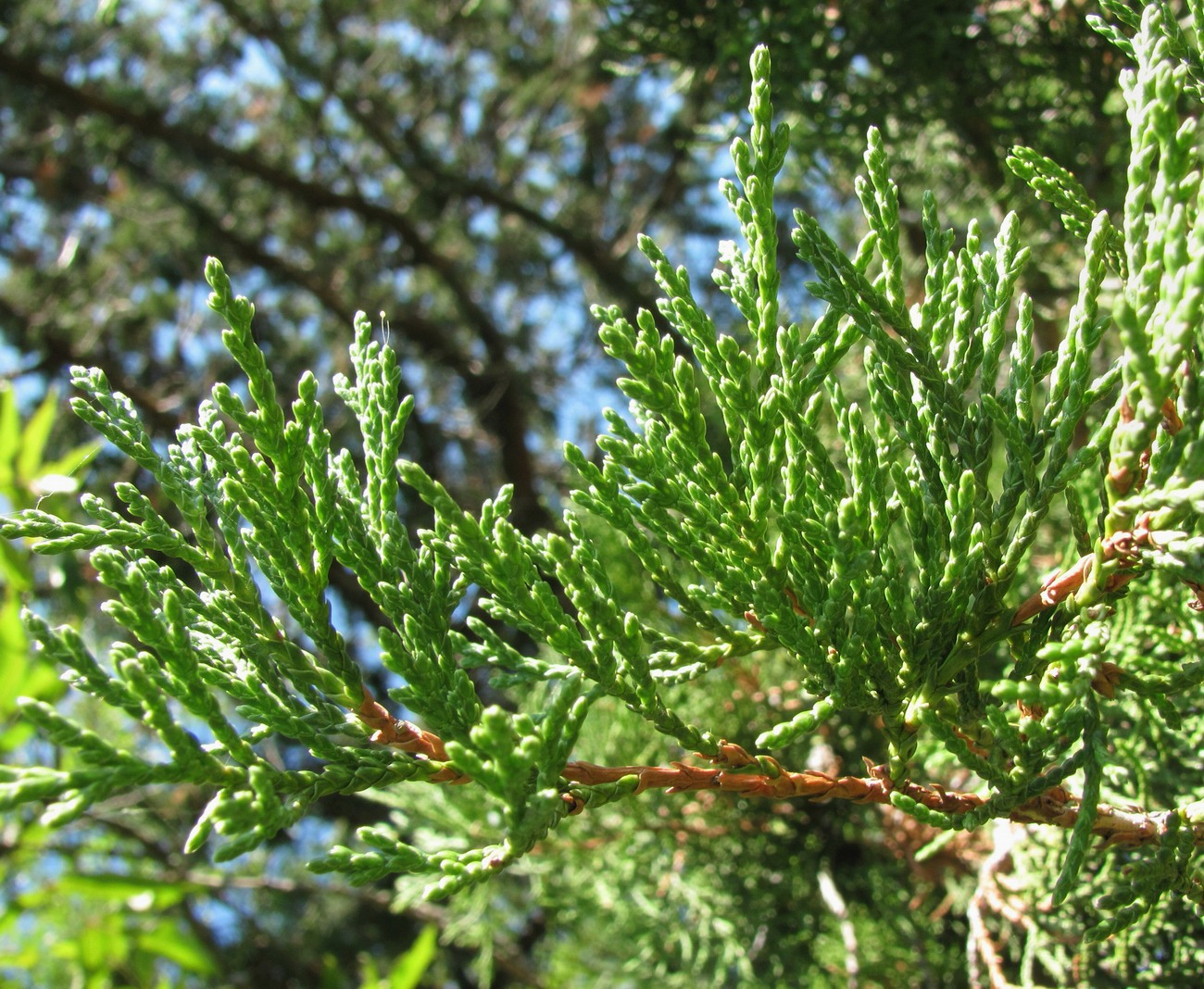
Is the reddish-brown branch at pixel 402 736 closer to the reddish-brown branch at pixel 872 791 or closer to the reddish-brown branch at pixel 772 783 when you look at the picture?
the reddish-brown branch at pixel 772 783

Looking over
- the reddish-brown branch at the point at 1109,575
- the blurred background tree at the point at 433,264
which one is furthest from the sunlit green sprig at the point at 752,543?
the blurred background tree at the point at 433,264

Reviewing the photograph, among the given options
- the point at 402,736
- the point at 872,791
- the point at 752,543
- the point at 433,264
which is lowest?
the point at 872,791

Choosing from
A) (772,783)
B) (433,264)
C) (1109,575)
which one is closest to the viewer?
(1109,575)

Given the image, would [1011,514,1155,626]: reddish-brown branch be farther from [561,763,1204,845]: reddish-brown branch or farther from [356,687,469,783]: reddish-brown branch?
[356,687,469,783]: reddish-brown branch

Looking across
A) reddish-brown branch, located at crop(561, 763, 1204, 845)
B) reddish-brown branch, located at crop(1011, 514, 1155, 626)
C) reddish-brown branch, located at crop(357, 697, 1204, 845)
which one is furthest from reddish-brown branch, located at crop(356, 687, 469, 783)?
reddish-brown branch, located at crop(1011, 514, 1155, 626)

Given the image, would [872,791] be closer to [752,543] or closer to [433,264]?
[752,543]

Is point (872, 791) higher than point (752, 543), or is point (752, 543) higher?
point (752, 543)

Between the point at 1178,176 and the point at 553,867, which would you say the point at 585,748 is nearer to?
the point at 553,867

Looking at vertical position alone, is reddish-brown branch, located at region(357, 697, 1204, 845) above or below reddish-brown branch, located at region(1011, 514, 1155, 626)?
below

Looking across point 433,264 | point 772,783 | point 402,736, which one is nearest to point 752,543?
point 772,783
